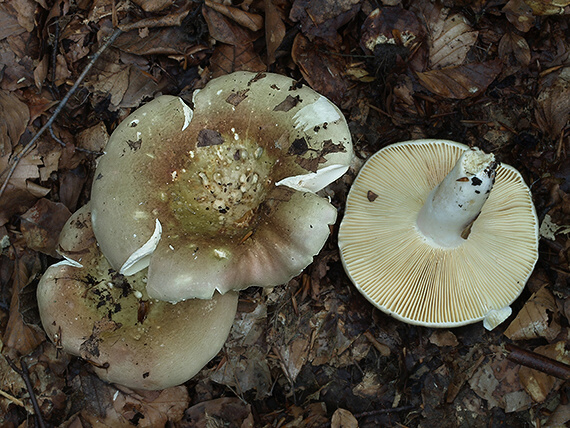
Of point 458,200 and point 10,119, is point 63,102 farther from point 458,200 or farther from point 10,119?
point 458,200

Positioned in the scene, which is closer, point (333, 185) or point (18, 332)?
point (18, 332)

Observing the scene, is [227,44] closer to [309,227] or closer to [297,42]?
[297,42]

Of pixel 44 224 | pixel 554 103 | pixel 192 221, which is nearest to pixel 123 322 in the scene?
pixel 192 221

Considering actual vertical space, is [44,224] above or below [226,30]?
below

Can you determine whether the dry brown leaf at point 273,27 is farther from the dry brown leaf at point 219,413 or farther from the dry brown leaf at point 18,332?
the dry brown leaf at point 219,413

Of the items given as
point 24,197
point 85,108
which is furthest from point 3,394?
point 85,108

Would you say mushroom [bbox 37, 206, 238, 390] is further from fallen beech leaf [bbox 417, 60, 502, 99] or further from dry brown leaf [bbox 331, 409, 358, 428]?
fallen beech leaf [bbox 417, 60, 502, 99]
